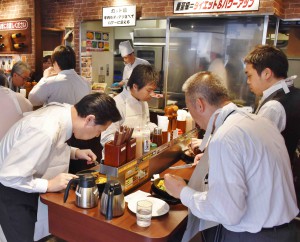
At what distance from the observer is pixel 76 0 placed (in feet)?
19.1

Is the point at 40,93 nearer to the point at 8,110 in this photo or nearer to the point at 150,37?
the point at 8,110

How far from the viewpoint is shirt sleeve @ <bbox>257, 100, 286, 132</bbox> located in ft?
8.22

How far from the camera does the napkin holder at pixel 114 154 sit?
1.87 meters

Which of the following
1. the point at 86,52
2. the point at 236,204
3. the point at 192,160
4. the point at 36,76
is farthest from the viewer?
the point at 36,76

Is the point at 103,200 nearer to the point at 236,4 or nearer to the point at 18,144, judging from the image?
the point at 18,144

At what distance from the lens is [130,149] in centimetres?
198

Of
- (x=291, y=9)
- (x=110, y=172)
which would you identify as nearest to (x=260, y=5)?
(x=291, y=9)

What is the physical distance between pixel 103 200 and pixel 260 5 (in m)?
3.60

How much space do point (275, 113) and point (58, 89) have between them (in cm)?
241

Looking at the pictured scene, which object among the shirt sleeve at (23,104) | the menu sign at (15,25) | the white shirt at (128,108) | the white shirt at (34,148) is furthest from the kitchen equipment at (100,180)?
the menu sign at (15,25)

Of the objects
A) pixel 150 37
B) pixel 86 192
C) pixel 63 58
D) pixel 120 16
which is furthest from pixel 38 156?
pixel 150 37

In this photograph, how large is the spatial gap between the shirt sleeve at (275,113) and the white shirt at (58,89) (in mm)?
2194

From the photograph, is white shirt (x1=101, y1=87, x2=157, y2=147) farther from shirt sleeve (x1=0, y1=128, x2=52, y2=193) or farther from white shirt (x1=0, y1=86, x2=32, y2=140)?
shirt sleeve (x1=0, y1=128, x2=52, y2=193)

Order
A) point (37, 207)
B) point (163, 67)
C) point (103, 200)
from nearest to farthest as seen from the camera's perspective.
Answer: point (103, 200) < point (37, 207) < point (163, 67)
